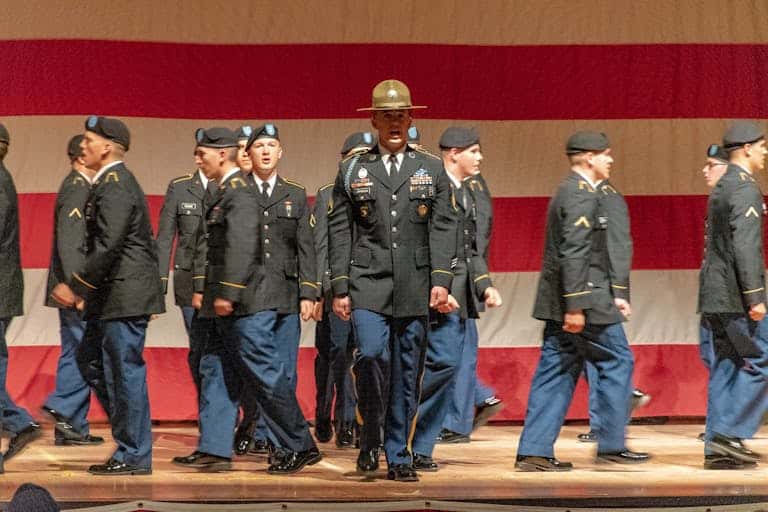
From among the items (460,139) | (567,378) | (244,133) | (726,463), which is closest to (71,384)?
(244,133)

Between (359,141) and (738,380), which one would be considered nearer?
(738,380)

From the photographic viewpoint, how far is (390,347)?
17.0ft

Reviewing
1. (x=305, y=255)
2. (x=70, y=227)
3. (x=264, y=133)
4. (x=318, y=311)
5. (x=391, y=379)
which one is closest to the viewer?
(x=391, y=379)

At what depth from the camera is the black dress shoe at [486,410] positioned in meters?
6.89

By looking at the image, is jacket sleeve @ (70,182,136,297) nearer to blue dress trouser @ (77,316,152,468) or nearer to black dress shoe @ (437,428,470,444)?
blue dress trouser @ (77,316,152,468)

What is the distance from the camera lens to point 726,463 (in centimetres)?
569

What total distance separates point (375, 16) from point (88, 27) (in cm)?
159

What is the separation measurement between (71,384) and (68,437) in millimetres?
Result: 264

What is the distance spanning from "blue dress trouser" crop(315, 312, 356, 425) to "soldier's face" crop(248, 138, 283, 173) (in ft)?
3.76

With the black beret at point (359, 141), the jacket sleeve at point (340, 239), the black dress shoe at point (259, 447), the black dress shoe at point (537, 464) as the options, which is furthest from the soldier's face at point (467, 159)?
the black dress shoe at point (259, 447)

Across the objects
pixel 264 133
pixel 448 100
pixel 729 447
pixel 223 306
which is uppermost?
pixel 448 100

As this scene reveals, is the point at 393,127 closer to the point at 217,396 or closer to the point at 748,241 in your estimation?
the point at 217,396

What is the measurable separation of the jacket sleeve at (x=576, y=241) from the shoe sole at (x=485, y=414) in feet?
4.93

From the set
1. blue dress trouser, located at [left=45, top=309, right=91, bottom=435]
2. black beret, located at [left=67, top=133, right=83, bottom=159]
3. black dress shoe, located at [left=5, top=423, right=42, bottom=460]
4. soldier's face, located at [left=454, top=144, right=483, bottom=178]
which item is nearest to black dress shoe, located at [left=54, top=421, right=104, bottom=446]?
blue dress trouser, located at [left=45, top=309, right=91, bottom=435]
